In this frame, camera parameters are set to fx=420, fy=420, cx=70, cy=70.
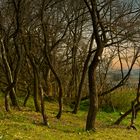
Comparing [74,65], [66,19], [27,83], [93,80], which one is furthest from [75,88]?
[93,80]

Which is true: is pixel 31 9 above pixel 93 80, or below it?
above

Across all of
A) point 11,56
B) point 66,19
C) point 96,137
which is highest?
point 66,19

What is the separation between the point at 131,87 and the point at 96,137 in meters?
17.2

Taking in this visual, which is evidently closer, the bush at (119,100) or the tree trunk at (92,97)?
the tree trunk at (92,97)

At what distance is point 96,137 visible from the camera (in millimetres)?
17031

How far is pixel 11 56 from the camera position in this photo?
97.7 ft

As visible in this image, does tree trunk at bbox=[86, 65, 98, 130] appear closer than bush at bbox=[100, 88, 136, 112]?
Yes

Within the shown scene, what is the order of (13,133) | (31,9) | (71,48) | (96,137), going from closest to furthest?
1. (13,133)
2. (96,137)
3. (31,9)
4. (71,48)

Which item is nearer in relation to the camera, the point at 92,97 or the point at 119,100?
the point at 92,97

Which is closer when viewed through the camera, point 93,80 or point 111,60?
point 93,80

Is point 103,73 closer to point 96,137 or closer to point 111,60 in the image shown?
point 111,60

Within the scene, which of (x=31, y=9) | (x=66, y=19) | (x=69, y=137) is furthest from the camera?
(x=66, y=19)

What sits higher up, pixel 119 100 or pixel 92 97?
pixel 92 97

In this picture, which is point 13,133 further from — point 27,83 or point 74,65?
point 74,65
